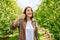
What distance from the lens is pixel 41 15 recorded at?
Answer: 7.60m

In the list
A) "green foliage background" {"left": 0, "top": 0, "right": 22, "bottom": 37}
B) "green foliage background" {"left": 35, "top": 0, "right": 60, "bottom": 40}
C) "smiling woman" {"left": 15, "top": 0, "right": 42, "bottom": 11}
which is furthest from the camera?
"smiling woman" {"left": 15, "top": 0, "right": 42, "bottom": 11}

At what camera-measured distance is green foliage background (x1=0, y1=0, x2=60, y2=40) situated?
711cm

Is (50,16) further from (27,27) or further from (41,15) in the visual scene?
(27,27)

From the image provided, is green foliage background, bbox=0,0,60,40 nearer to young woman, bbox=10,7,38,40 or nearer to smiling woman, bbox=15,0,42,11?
smiling woman, bbox=15,0,42,11

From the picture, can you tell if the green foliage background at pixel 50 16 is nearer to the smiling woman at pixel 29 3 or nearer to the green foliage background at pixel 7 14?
the smiling woman at pixel 29 3

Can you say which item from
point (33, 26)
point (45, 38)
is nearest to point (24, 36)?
point (33, 26)

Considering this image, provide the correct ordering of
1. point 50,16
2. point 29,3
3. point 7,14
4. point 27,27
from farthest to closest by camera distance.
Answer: point 29,3 → point 50,16 → point 7,14 → point 27,27

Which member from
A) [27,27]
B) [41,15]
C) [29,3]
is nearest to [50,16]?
[41,15]

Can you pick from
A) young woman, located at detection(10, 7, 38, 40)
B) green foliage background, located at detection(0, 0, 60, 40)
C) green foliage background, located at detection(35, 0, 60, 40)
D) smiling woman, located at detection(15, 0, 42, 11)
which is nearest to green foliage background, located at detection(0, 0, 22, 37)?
green foliage background, located at detection(0, 0, 60, 40)

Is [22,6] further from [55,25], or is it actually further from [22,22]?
[22,22]

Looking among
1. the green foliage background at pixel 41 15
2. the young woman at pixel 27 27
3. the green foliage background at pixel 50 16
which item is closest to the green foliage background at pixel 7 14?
the green foliage background at pixel 41 15

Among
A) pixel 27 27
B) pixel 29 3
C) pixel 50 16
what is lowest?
pixel 50 16

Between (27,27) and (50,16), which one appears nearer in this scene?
(27,27)

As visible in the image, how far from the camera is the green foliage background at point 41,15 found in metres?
7.11
